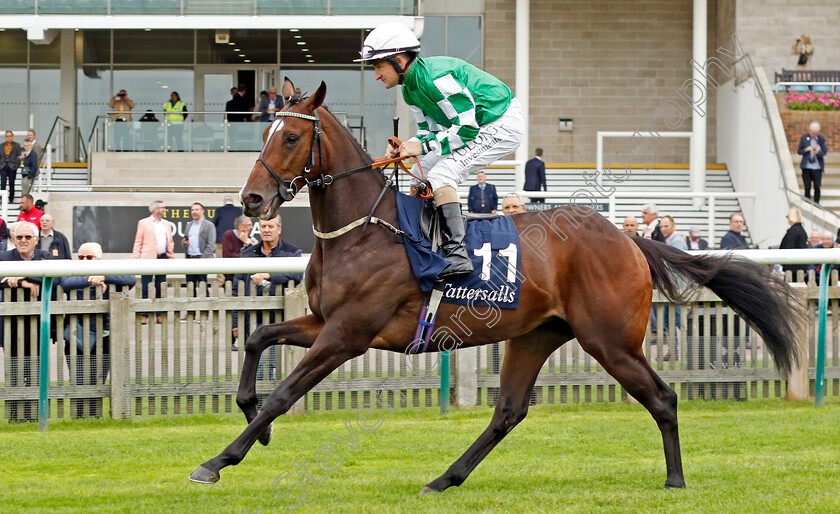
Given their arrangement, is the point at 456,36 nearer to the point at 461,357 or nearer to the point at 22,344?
the point at 461,357

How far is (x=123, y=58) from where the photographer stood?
24.2 metres

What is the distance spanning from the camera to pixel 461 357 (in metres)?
7.44

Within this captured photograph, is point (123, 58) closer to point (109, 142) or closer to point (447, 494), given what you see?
point (109, 142)

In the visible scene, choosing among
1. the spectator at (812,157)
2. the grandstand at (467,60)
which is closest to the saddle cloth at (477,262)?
the spectator at (812,157)

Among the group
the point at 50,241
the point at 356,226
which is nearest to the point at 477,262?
the point at 356,226

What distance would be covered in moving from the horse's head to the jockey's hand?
1.36ft

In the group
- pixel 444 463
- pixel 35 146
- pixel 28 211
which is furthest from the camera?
pixel 35 146

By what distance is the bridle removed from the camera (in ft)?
15.2

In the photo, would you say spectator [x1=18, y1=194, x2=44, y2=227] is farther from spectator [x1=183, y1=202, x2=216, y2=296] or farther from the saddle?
the saddle

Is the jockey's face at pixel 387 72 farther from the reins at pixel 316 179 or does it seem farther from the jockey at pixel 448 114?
the reins at pixel 316 179

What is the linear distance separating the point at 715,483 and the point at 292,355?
3236 mm

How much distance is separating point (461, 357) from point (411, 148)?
9.13 feet

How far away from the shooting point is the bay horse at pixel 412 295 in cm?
466

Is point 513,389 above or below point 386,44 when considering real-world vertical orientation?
below
